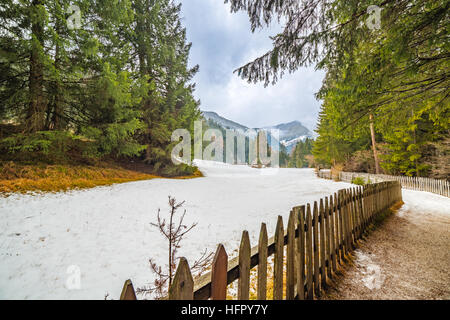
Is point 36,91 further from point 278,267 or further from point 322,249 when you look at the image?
point 322,249

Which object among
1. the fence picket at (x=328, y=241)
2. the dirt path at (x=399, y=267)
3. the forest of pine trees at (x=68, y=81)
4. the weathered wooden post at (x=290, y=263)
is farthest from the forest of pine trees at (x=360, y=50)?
the forest of pine trees at (x=68, y=81)

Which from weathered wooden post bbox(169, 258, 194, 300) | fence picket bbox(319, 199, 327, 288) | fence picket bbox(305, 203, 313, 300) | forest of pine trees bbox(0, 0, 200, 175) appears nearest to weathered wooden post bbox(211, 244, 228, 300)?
weathered wooden post bbox(169, 258, 194, 300)

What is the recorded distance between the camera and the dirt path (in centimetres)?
212

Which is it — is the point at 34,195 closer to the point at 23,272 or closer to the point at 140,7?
the point at 23,272

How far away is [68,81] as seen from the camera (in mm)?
6984

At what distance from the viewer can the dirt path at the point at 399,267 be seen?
2.12 metres

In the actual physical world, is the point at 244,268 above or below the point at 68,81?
below

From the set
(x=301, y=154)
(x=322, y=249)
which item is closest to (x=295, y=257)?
(x=322, y=249)

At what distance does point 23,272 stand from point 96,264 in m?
0.95

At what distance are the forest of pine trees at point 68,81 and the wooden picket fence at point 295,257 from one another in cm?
755

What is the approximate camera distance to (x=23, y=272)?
2697 mm

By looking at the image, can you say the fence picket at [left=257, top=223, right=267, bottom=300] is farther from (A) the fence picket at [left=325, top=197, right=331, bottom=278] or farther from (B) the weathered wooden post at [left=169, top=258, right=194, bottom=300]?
(A) the fence picket at [left=325, top=197, right=331, bottom=278]

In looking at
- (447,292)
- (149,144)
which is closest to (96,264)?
(447,292)

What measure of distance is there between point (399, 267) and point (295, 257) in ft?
6.89
